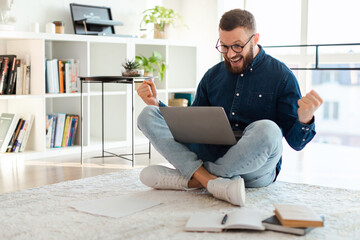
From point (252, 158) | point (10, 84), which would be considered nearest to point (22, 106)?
point (10, 84)

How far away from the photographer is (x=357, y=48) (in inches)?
173

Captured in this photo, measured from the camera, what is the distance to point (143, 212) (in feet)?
6.62

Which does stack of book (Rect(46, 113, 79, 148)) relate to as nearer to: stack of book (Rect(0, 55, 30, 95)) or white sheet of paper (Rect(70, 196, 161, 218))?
stack of book (Rect(0, 55, 30, 95))

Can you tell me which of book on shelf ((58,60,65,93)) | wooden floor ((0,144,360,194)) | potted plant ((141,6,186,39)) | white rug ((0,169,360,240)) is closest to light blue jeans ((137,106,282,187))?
white rug ((0,169,360,240))

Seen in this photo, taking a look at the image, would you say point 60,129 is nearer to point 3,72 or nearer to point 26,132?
point 26,132

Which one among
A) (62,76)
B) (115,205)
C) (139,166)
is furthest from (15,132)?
(115,205)

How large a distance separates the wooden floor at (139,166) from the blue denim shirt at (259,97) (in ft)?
2.00

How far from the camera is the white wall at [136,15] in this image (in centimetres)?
393

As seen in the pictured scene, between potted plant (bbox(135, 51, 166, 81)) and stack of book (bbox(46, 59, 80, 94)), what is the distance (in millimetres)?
588

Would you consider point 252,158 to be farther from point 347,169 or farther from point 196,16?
point 196,16

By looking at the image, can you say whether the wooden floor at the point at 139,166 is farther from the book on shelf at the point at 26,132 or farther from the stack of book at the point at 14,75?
the stack of book at the point at 14,75

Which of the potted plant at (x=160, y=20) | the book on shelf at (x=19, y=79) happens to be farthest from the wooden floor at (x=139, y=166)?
the potted plant at (x=160, y=20)

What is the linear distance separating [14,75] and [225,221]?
2419 mm

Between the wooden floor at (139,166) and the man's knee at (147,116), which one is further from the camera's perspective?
the wooden floor at (139,166)
